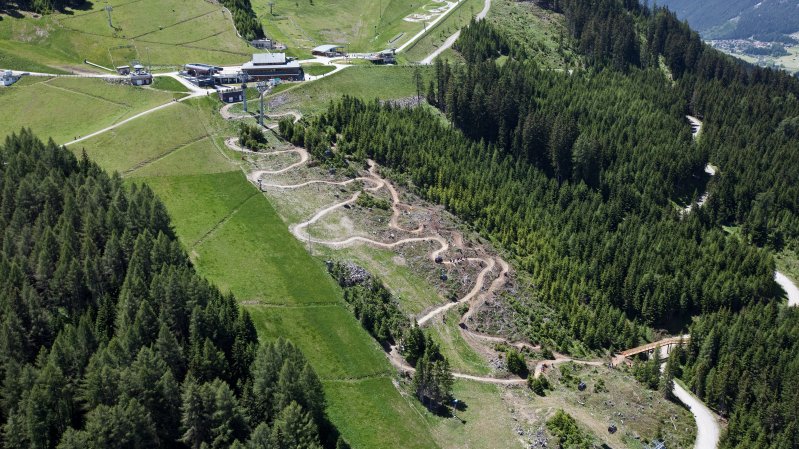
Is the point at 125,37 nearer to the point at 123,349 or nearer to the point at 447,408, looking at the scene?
the point at 123,349

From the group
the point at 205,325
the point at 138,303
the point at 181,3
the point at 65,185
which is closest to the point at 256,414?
the point at 205,325

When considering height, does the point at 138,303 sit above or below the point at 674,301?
above

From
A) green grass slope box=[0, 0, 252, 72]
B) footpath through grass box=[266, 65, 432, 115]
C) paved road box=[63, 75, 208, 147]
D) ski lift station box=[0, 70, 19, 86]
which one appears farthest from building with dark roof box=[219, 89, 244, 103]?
ski lift station box=[0, 70, 19, 86]

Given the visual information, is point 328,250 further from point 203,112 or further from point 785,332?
point 785,332

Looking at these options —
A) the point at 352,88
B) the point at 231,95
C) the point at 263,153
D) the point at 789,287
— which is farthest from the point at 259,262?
the point at 789,287

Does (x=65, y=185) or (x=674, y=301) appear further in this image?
(x=674, y=301)

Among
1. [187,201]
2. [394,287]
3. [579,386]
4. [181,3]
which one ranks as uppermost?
[181,3]

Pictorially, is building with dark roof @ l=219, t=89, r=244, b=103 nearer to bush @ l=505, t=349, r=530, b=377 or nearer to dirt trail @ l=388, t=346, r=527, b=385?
dirt trail @ l=388, t=346, r=527, b=385
